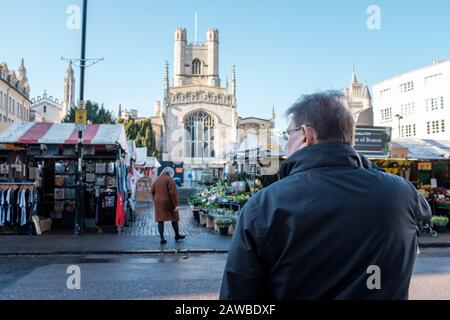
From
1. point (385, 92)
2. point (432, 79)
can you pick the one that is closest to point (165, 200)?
point (432, 79)

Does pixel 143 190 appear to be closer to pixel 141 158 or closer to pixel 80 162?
pixel 141 158

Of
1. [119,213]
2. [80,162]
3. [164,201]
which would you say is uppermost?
[80,162]

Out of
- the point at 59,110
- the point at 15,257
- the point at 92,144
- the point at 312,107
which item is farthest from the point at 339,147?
the point at 59,110

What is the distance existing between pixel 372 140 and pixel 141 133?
160ft

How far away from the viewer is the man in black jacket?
1.66 m

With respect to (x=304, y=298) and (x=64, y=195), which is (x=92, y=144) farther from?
(x=304, y=298)

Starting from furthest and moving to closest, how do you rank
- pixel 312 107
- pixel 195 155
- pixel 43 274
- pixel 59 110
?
pixel 59 110 → pixel 195 155 → pixel 43 274 → pixel 312 107

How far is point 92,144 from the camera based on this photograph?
13516mm

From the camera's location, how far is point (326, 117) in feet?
6.35

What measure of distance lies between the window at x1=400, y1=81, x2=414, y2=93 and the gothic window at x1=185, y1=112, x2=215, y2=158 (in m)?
28.7

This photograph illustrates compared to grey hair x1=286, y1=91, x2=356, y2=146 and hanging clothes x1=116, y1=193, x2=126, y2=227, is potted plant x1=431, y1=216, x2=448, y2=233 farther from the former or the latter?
grey hair x1=286, y1=91, x2=356, y2=146

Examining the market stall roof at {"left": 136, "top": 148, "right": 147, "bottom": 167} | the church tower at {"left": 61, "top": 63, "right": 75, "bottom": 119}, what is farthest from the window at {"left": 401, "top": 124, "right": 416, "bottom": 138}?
the church tower at {"left": 61, "top": 63, "right": 75, "bottom": 119}
